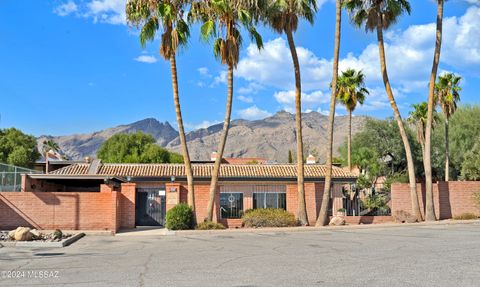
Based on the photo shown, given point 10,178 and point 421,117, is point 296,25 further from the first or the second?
point 421,117

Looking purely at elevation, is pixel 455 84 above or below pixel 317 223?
above

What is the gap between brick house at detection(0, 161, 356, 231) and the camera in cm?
2548

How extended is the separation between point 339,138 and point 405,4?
13509cm

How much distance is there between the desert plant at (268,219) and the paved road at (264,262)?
664 centimetres

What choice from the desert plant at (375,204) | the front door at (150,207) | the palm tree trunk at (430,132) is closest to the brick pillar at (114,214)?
the front door at (150,207)

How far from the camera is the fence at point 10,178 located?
27520 mm

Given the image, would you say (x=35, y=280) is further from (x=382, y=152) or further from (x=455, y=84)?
(x=382, y=152)

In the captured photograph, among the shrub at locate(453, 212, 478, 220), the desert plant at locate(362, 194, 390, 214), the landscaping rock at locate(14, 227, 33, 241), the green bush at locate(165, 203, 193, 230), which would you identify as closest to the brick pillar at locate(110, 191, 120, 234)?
the green bush at locate(165, 203, 193, 230)

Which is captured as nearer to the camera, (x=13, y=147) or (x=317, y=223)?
(x=317, y=223)

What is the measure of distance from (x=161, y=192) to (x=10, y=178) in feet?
27.2

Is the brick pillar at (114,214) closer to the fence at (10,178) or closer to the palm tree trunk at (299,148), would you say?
the fence at (10,178)

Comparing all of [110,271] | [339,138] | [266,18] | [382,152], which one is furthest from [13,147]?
[339,138]

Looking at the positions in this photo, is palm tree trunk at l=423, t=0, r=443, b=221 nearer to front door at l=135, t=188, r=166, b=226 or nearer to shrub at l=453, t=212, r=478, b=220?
shrub at l=453, t=212, r=478, b=220

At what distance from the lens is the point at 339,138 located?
164125 mm
